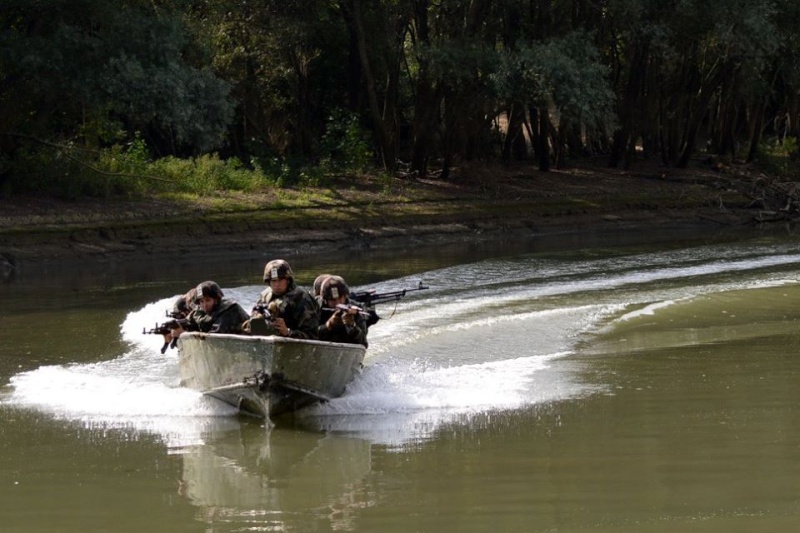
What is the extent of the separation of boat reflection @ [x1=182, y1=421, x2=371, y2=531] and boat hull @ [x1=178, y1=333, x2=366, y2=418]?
0.31 metres

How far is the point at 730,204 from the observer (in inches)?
1544

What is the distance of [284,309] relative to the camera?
13.0m

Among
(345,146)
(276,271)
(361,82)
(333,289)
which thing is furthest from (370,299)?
(361,82)

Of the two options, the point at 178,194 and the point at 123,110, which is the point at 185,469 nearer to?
the point at 123,110

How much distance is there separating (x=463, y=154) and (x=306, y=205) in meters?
7.47

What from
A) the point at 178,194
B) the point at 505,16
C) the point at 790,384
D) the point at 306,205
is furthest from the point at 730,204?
the point at 790,384

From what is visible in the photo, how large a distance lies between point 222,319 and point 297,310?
868 mm

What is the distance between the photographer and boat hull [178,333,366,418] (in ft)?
40.5

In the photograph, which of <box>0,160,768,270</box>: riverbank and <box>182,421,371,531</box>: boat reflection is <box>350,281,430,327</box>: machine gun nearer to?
<box>182,421,371,531</box>: boat reflection

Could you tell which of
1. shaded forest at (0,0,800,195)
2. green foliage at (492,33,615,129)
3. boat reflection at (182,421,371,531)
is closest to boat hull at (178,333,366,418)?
boat reflection at (182,421,371,531)

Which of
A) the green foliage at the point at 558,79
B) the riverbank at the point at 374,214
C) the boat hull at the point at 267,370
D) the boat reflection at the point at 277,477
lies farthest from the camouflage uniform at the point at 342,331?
the green foliage at the point at 558,79

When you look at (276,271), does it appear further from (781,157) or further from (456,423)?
(781,157)

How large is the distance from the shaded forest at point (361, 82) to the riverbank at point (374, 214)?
43.5 inches

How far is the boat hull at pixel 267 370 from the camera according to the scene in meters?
12.3
